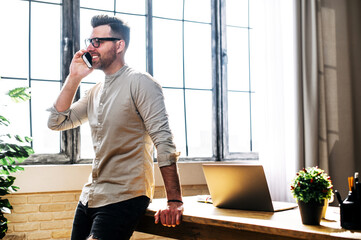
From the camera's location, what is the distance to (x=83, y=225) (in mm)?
1861

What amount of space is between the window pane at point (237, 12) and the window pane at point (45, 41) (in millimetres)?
1555

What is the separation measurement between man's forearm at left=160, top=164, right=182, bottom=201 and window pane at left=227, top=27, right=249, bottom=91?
2.33 metres

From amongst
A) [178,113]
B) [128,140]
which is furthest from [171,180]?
[178,113]

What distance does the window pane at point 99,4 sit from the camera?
3.44 metres

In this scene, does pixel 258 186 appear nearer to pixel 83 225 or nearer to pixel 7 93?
pixel 83 225

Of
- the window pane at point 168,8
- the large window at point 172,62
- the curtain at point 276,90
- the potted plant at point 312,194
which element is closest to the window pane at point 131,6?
the large window at point 172,62

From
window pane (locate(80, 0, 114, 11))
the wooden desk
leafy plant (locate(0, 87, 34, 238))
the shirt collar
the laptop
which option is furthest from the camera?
window pane (locate(80, 0, 114, 11))

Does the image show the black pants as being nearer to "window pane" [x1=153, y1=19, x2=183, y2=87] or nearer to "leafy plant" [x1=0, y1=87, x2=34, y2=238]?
"leafy plant" [x1=0, y1=87, x2=34, y2=238]

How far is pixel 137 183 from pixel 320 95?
2361 millimetres

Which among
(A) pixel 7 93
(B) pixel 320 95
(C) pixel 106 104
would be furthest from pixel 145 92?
(B) pixel 320 95

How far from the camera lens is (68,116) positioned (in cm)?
207

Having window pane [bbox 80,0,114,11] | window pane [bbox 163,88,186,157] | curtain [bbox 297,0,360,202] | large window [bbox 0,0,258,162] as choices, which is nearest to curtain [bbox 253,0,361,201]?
curtain [bbox 297,0,360,202]

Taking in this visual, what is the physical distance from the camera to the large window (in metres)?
3.21

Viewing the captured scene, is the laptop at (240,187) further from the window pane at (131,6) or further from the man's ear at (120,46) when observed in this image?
the window pane at (131,6)
